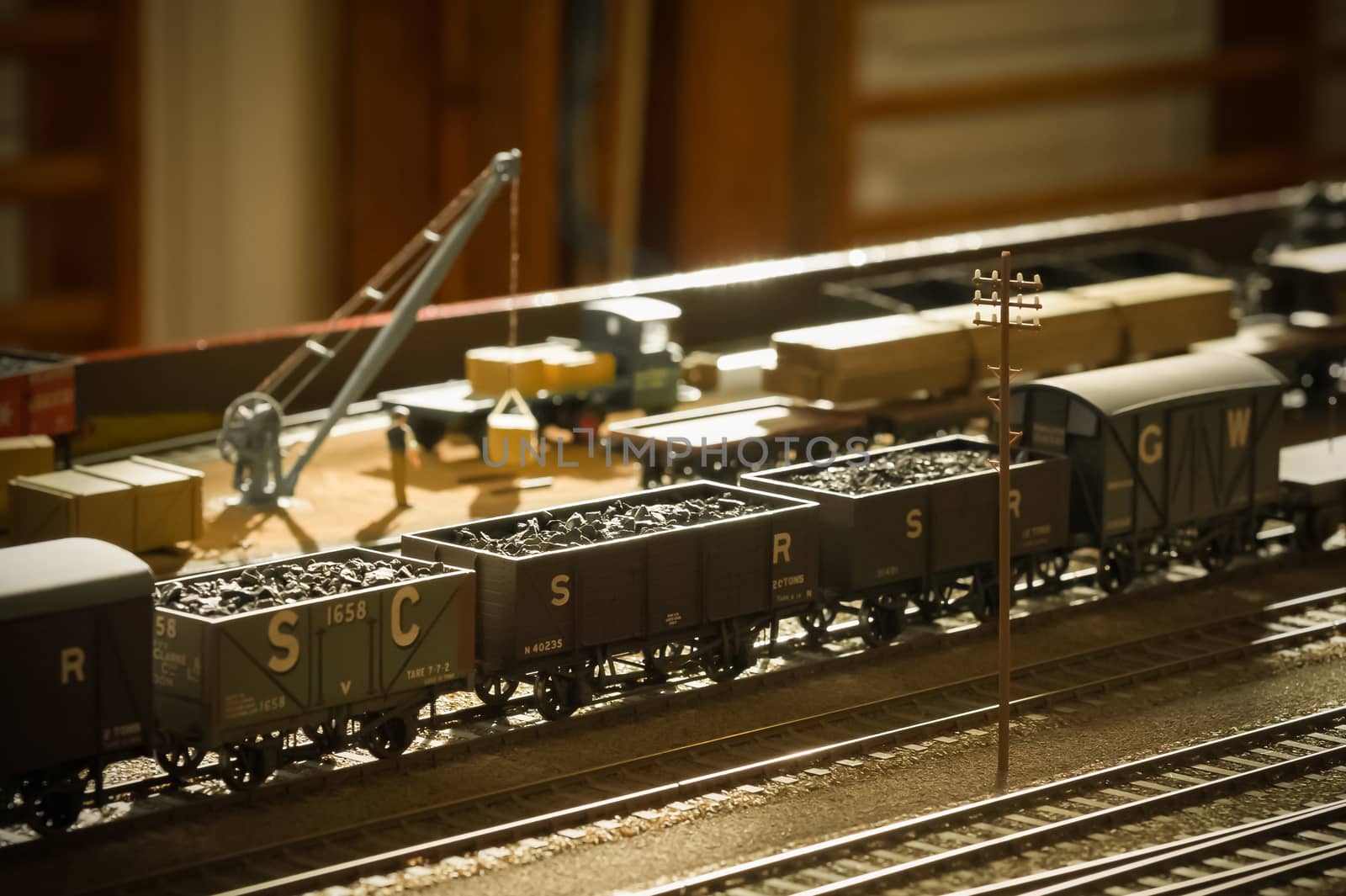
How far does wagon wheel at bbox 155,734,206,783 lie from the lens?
20.7m

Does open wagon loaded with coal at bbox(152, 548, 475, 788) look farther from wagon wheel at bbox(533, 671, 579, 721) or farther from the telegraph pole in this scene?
the telegraph pole

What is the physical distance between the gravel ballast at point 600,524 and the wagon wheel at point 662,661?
A: 1.50m

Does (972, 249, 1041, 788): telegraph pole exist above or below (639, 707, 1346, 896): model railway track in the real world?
above

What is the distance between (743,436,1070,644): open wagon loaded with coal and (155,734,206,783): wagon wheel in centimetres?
857

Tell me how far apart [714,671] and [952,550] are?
3.84 metres

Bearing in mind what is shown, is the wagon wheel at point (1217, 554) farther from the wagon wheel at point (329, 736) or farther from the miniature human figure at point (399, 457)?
the wagon wheel at point (329, 736)

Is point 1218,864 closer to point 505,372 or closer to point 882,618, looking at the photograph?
point 882,618

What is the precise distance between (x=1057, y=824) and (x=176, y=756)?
30.4ft

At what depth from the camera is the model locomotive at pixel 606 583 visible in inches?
772

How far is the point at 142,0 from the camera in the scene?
39.9 m

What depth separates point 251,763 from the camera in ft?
68.9

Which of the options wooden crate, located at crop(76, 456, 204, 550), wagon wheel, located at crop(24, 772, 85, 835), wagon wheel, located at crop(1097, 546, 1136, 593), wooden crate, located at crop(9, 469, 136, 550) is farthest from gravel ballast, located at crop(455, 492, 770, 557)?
wooden crate, located at crop(9, 469, 136, 550)

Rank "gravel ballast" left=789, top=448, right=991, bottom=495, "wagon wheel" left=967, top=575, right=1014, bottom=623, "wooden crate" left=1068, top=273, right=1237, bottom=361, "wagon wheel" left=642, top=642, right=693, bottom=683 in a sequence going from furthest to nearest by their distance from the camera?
"wooden crate" left=1068, top=273, right=1237, bottom=361 → "wagon wheel" left=967, top=575, right=1014, bottom=623 → "gravel ballast" left=789, top=448, right=991, bottom=495 → "wagon wheel" left=642, top=642, right=693, bottom=683

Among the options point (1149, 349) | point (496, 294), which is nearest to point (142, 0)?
point (496, 294)
